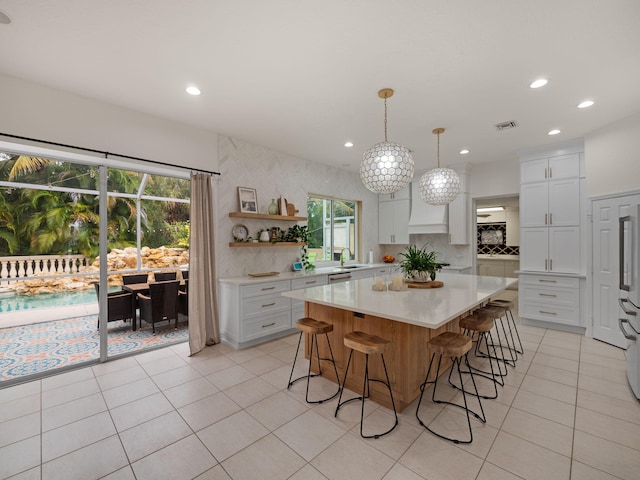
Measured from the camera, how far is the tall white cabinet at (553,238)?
4215mm

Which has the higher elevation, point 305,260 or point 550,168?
point 550,168

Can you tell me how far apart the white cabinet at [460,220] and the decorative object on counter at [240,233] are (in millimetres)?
3841

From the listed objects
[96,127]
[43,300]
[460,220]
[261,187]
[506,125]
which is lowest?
[43,300]

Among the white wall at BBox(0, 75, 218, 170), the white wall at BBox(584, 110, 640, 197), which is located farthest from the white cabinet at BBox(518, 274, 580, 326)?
the white wall at BBox(0, 75, 218, 170)

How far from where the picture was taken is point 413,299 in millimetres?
2562

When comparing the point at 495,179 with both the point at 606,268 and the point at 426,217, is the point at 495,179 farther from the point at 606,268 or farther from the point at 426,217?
the point at 606,268

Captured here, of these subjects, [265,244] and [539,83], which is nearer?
[539,83]

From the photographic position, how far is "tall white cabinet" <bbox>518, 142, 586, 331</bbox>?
4215mm

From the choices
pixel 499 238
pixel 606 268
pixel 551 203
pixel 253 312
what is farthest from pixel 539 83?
pixel 499 238

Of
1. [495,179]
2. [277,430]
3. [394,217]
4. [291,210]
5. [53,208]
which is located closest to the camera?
[277,430]

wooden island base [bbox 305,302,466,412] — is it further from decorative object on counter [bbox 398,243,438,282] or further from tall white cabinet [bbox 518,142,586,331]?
tall white cabinet [bbox 518,142,586,331]

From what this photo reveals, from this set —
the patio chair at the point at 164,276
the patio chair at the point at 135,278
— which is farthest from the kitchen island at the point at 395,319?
the patio chair at the point at 135,278

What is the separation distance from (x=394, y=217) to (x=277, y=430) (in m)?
5.13

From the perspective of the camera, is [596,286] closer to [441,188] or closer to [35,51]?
[441,188]
